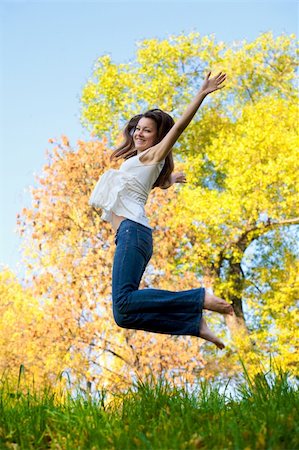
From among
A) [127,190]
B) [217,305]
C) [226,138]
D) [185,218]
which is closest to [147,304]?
[217,305]

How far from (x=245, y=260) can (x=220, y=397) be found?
41.7 feet

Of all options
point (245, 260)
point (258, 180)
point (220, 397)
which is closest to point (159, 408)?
point (220, 397)

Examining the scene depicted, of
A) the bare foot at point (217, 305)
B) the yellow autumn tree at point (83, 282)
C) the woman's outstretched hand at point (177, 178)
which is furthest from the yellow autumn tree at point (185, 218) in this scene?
the bare foot at point (217, 305)

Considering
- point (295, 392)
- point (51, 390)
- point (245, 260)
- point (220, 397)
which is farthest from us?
point (245, 260)

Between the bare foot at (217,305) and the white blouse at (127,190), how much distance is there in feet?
1.84

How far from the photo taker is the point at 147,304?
3.47m

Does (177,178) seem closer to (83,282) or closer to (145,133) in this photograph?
(145,133)

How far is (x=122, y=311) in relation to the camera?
3.50 meters

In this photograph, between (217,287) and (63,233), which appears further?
(217,287)

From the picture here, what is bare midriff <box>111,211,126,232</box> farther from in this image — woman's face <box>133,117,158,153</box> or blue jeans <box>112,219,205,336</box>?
woman's face <box>133,117,158,153</box>

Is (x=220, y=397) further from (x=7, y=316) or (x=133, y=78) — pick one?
(x=133, y=78)

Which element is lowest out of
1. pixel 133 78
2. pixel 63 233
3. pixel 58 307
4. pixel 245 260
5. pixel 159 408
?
pixel 159 408

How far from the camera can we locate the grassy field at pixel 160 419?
2.35 metres

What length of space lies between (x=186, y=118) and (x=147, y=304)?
1.03m
